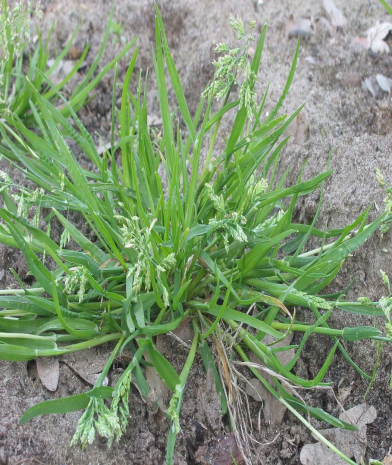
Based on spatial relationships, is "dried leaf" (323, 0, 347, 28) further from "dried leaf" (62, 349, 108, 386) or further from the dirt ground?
"dried leaf" (62, 349, 108, 386)

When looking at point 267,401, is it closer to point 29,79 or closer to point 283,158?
point 283,158

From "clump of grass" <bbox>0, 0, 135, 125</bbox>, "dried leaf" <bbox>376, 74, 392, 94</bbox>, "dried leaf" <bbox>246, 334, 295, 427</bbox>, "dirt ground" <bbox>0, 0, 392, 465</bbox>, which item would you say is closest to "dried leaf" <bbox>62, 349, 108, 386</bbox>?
"dirt ground" <bbox>0, 0, 392, 465</bbox>

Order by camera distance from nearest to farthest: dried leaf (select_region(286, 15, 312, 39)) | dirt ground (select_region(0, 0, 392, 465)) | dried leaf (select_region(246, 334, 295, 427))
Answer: dirt ground (select_region(0, 0, 392, 465)), dried leaf (select_region(246, 334, 295, 427)), dried leaf (select_region(286, 15, 312, 39))

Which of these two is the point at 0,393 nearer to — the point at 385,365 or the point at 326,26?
the point at 385,365

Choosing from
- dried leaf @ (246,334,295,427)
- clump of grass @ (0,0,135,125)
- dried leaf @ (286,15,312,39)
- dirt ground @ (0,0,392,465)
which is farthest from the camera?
dried leaf @ (286,15,312,39)

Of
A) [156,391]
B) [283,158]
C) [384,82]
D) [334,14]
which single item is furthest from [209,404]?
[334,14]

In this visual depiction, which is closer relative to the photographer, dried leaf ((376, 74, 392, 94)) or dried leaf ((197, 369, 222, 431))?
dried leaf ((197, 369, 222, 431))
